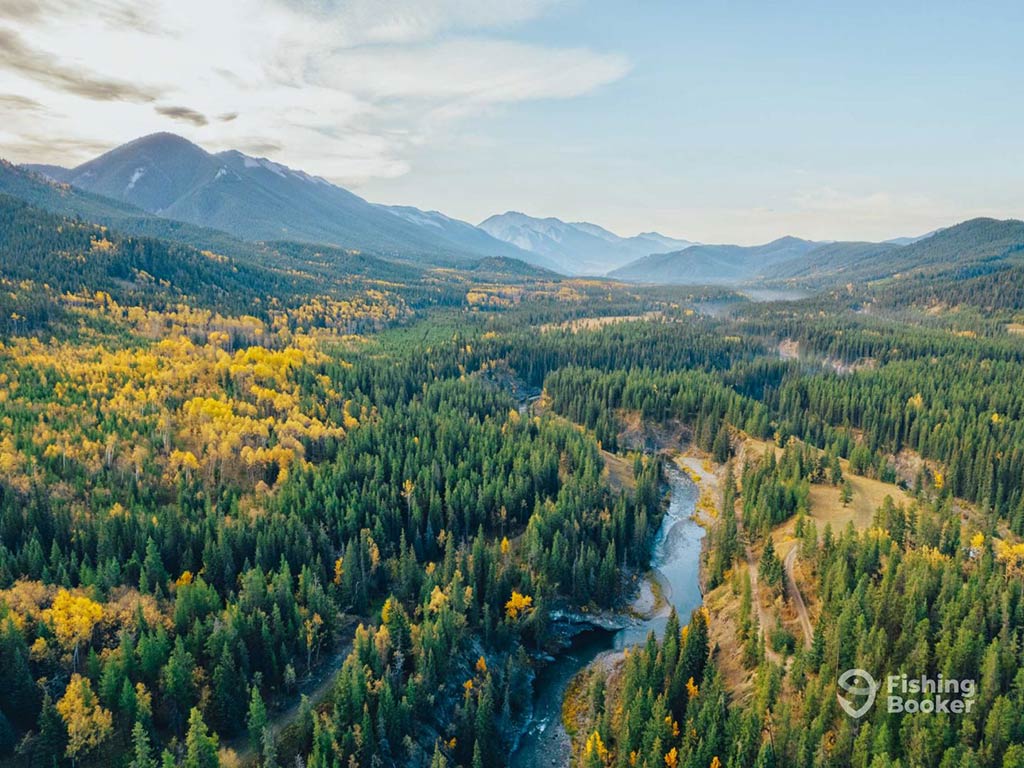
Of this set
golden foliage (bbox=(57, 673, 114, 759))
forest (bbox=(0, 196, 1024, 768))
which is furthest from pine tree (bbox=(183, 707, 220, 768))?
golden foliage (bbox=(57, 673, 114, 759))

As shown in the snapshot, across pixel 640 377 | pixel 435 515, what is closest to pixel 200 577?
pixel 435 515

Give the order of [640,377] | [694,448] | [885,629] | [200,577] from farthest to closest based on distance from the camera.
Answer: [640,377], [694,448], [200,577], [885,629]

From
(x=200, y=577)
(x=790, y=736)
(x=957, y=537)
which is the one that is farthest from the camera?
(x=957, y=537)

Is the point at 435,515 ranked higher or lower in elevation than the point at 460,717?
higher

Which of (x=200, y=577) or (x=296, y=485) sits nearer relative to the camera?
(x=200, y=577)

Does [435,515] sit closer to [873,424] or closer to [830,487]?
[830,487]

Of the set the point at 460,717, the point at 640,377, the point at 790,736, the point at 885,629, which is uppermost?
the point at 640,377
